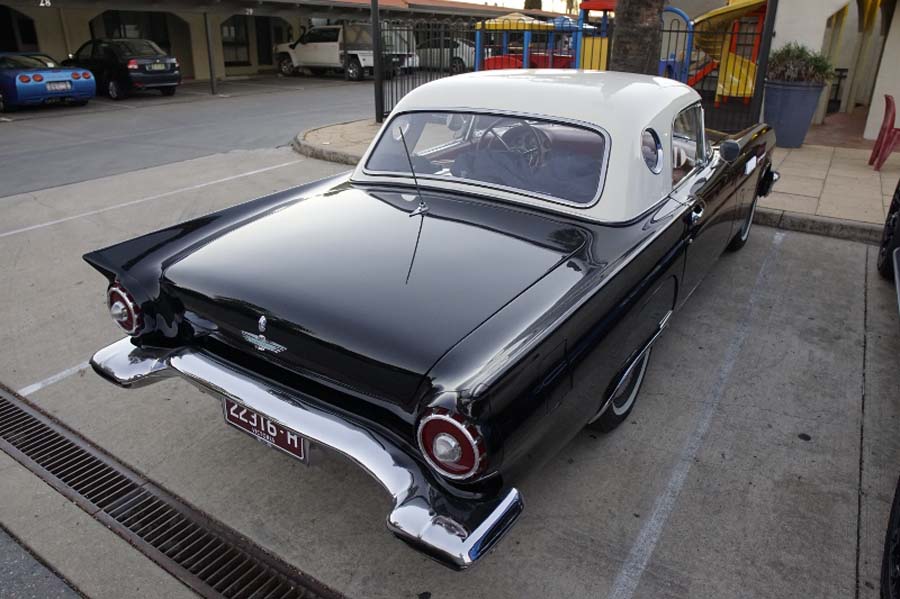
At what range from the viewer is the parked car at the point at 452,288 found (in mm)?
2123

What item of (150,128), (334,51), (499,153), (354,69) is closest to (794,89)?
(499,153)

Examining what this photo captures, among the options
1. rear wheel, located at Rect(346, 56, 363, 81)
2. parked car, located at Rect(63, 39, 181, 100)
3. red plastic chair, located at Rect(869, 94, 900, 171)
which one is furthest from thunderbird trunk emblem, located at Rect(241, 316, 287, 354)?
rear wheel, located at Rect(346, 56, 363, 81)

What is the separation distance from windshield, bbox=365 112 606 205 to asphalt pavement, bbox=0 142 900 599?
1.24 metres

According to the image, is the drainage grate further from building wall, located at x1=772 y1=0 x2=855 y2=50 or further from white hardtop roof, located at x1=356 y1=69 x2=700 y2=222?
building wall, located at x1=772 y1=0 x2=855 y2=50

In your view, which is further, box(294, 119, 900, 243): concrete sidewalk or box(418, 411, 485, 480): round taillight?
box(294, 119, 900, 243): concrete sidewalk

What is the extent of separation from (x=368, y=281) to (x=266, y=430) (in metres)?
0.68

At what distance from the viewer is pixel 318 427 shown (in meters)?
2.31

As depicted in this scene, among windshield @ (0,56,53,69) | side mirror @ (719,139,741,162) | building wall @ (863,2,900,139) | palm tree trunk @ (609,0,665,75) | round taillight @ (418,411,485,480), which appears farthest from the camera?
windshield @ (0,56,53,69)

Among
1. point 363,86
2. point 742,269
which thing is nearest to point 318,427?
point 742,269

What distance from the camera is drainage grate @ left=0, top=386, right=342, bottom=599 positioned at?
2.47 meters

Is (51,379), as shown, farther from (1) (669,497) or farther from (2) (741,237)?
(2) (741,237)

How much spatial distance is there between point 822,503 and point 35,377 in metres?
4.03

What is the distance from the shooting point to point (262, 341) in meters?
2.47

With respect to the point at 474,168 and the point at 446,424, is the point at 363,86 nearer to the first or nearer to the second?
the point at 474,168
